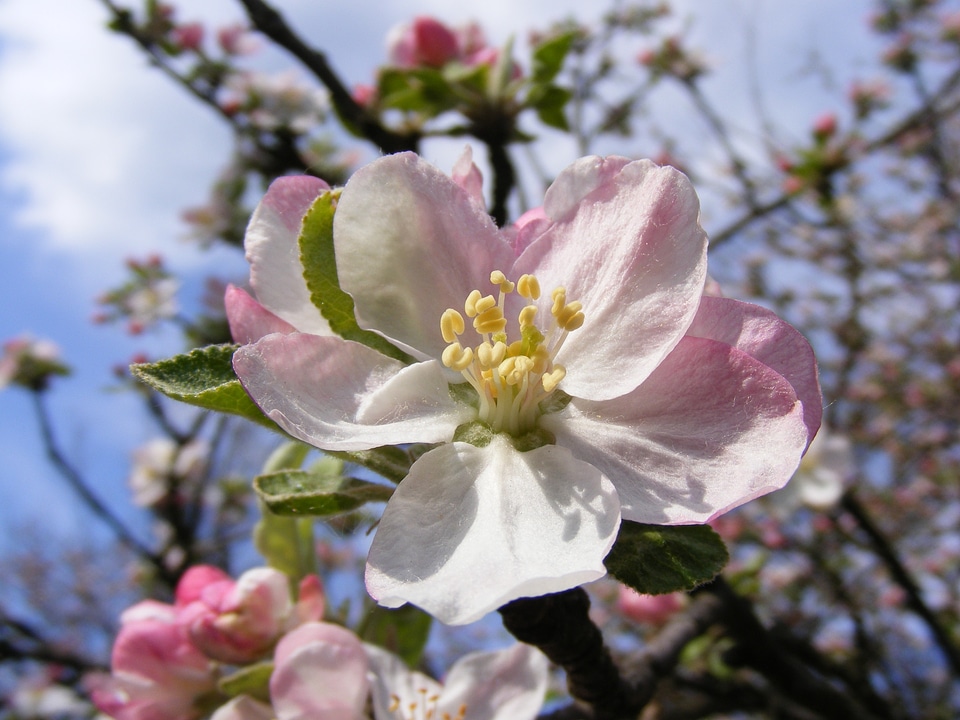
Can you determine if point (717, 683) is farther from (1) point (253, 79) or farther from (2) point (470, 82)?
(1) point (253, 79)

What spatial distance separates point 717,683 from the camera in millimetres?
1847

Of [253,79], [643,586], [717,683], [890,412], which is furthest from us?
[890,412]

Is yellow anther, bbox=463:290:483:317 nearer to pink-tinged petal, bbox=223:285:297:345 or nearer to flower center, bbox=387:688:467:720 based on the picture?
pink-tinged petal, bbox=223:285:297:345

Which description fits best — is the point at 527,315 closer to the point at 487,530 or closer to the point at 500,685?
the point at 487,530

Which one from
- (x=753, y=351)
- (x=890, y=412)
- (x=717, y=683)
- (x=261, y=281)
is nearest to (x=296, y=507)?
(x=261, y=281)

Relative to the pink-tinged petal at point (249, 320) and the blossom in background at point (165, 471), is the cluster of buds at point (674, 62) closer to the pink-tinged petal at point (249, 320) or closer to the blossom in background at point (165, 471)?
the blossom in background at point (165, 471)

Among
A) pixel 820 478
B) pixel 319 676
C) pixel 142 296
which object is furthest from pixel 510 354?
pixel 142 296

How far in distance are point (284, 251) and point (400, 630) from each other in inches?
30.7

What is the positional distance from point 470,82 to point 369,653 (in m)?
1.61

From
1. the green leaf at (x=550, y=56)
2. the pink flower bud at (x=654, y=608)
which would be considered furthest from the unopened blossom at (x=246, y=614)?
the green leaf at (x=550, y=56)

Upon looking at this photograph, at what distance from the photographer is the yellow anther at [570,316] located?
711mm

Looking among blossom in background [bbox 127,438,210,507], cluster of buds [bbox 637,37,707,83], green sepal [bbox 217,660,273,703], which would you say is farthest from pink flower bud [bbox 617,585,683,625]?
cluster of buds [bbox 637,37,707,83]

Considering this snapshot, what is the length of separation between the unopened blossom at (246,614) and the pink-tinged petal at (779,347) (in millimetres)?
735

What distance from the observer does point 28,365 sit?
5.04 m
